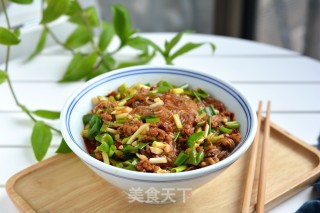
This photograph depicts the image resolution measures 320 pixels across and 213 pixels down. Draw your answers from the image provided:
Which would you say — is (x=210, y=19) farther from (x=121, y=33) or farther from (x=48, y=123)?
(x=48, y=123)

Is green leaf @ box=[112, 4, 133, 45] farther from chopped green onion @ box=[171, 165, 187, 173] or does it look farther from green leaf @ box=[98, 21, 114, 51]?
chopped green onion @ box=[171, 165, 187, 173]

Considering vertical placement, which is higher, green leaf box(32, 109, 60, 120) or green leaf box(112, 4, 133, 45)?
green leaf box(112, 4, 133, 45)

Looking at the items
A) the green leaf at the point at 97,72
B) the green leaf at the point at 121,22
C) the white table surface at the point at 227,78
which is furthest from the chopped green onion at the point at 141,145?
the green leaf at the point at 121,22

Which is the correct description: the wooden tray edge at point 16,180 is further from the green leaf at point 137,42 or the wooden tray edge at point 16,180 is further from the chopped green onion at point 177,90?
the green leaf at point 137,42

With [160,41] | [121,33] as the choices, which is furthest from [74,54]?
[160,41]

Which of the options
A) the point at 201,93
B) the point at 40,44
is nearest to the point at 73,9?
the point at 40,44

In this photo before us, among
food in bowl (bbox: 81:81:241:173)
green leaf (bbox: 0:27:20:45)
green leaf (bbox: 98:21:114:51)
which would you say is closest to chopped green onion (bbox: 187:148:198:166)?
food in bowl (bbox: 81:81:241:173)
